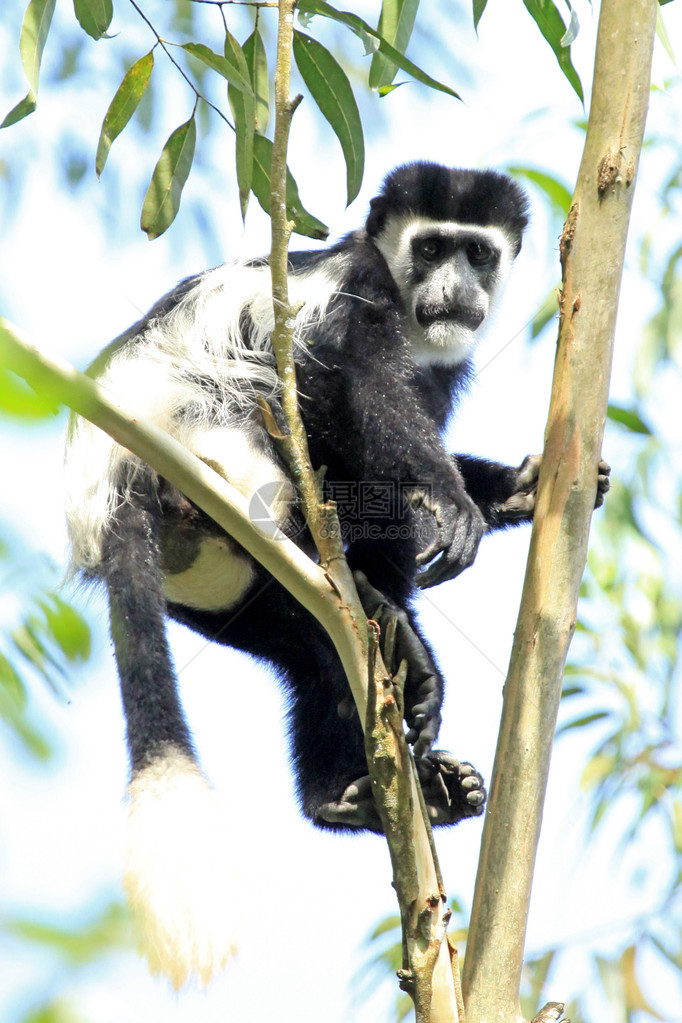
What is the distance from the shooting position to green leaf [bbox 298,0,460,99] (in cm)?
159

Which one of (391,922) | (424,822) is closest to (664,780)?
(391,922)

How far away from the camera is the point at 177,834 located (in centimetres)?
132

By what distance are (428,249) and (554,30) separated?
66 cm

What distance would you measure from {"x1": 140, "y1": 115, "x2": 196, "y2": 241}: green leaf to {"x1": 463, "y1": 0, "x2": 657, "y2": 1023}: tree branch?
2.29 ft

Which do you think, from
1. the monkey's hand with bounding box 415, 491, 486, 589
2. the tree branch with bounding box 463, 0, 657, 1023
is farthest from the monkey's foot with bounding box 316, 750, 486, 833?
the tree branch with bounding box 463, 0, 657, 1023

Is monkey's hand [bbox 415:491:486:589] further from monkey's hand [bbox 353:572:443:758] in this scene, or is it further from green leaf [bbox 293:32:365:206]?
green leaf [bbox 293:32:365:206]

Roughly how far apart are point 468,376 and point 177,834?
1662 millimetres

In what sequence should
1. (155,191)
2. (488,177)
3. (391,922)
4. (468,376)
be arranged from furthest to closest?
(391,922) < (468,376) < (488,177) < (155,191)

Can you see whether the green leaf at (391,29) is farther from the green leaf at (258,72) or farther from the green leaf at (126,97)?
the green leaf at (126,97)

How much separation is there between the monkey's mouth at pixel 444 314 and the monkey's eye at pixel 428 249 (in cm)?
14

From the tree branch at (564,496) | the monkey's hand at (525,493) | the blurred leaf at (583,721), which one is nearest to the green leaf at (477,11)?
the tree branch at (564,496)

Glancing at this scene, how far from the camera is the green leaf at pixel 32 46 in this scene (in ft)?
5.14

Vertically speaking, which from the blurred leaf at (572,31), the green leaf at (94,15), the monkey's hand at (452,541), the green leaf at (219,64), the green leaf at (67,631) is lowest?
the green leaf at (67,631)

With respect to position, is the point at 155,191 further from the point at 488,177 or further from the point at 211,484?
the point at 488,177
